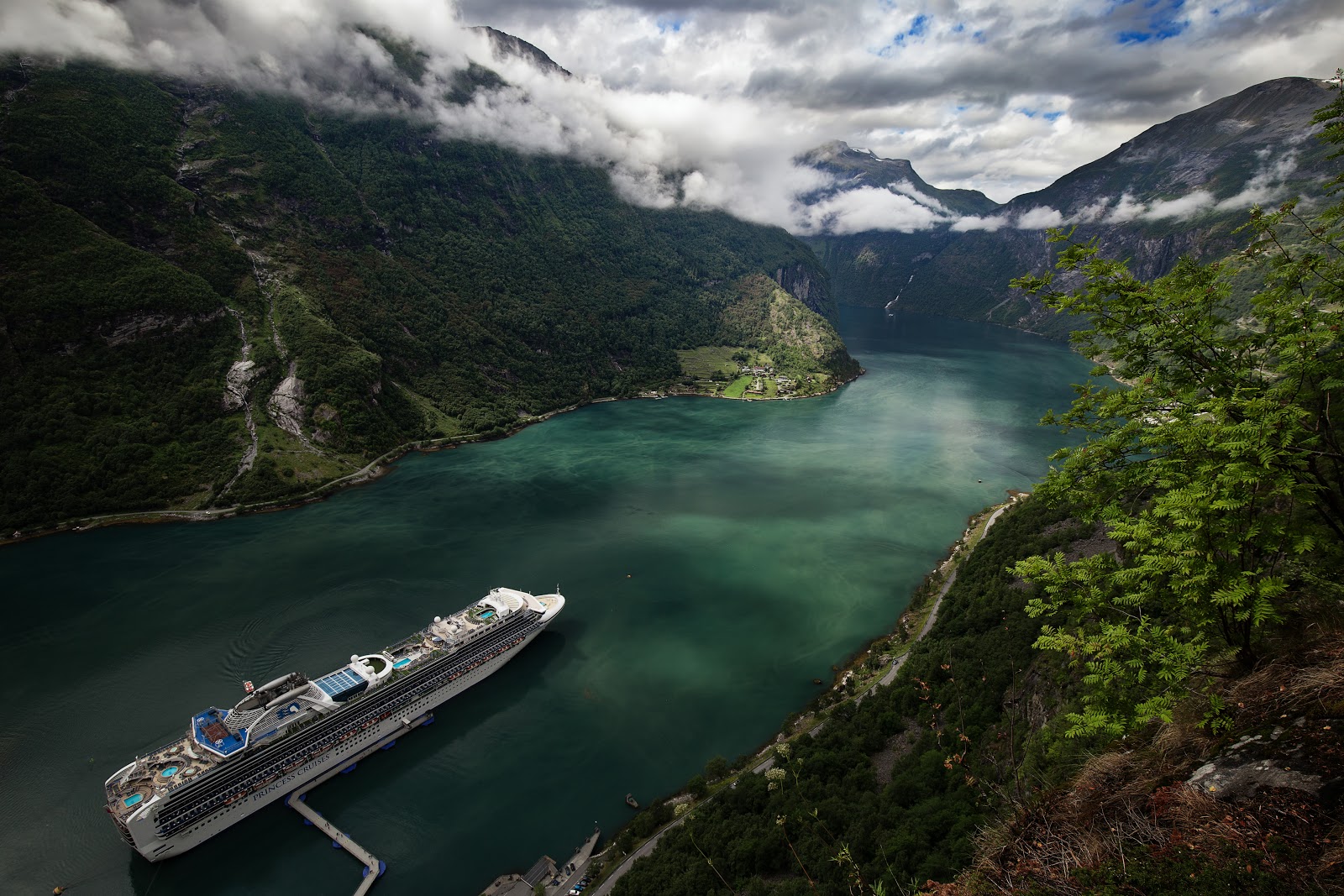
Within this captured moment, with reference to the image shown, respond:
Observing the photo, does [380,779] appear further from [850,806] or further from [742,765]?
[850,806]

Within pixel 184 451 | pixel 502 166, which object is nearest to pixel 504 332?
pixel 184 451

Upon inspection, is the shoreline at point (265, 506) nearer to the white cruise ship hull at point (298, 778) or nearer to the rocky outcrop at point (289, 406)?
the rocky outcrop at point (289, 406)

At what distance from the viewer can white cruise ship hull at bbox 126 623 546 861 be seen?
95.4 ft

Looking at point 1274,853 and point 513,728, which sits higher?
point 1274,853

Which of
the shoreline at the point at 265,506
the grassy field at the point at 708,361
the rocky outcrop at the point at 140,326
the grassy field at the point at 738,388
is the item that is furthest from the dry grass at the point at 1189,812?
the grassy field at the point at 708,361

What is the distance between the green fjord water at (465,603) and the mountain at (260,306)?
41.0 feet

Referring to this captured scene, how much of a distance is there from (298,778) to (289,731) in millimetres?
2699

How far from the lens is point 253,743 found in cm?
3259

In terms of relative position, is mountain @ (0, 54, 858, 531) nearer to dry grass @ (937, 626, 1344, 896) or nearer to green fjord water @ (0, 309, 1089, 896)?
green fjord water @ (0, 309, 1089, 896)

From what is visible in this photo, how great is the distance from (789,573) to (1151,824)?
49645mm

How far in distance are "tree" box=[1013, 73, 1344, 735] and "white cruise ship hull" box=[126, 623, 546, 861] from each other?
39775mm

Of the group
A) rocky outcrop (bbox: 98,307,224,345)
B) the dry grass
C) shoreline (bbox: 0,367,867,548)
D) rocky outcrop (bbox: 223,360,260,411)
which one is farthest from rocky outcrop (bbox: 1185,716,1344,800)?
rocky outcrop (bbox: 98,307,224,345)

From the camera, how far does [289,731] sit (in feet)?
111

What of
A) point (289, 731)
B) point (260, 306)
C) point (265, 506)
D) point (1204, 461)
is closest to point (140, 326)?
point (260, 306)
